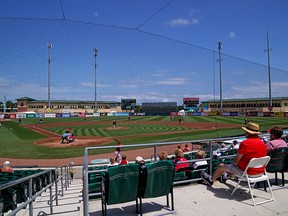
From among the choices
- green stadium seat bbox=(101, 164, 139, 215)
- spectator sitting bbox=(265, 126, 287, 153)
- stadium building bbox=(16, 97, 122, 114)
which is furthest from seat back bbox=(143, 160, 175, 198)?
stadium building bbox=(16, 97, 122, 114)

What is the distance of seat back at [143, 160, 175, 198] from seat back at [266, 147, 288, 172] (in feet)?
7.61

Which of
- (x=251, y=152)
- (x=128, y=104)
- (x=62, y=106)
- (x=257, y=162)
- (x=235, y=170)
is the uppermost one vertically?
(x=128, y=104)

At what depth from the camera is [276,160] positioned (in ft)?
16.6

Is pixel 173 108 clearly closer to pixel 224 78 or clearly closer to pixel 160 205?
pixel 224 78

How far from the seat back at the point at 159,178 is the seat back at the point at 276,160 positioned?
91.3 inches

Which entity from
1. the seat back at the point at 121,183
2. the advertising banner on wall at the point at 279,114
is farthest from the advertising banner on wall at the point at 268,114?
the seat back at the point at 121,183

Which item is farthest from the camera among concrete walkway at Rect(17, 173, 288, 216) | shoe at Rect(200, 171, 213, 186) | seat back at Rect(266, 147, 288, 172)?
shoe at Rect(200, 171, 213, 186)

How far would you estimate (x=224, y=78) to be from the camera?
46.6 ft

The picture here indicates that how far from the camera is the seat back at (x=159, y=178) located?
3.85 metres

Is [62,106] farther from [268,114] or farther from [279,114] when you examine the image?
[279,114]

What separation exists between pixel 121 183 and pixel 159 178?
2.06 feet

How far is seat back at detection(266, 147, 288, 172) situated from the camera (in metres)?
5.02

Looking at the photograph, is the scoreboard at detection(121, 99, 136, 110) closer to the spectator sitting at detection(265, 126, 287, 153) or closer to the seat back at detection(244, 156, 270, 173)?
the spectator sitting at detection(265, 126, 287, 153)

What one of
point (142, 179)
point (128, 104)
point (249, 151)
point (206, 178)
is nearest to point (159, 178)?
point (142, 179)
